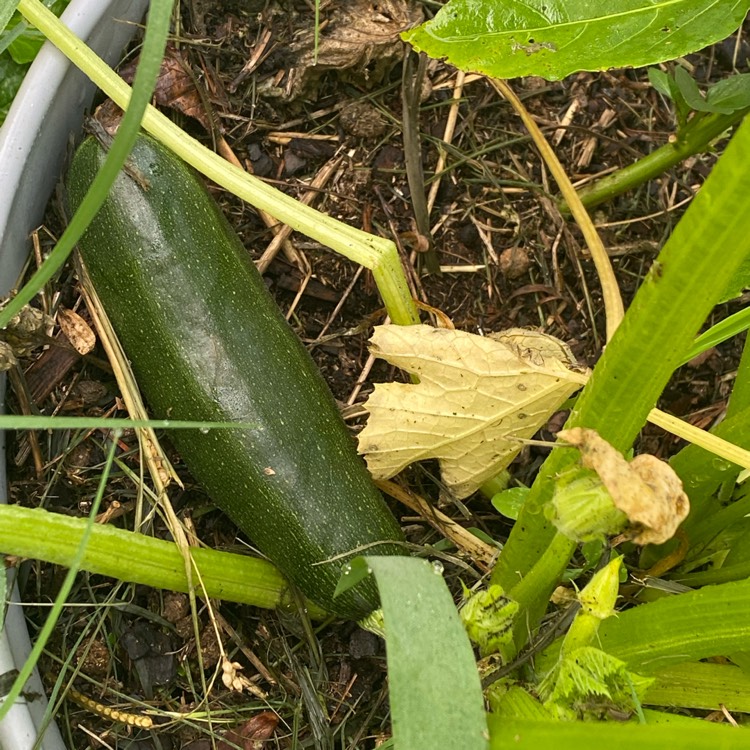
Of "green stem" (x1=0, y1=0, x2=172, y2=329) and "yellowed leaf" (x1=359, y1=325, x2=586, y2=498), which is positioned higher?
"green stem" (x1=0, y1=0, x2=172, y2=329)

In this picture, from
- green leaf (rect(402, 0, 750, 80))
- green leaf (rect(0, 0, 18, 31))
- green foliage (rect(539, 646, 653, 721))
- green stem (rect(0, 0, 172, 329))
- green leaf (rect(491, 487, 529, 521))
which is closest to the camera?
green stem (rect(0, 0, 172, 329))

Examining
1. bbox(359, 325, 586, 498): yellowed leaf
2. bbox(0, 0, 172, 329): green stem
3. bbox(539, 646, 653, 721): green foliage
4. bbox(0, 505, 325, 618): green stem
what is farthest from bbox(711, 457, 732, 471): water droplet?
bbox(0, 0, 172, 329): green stem

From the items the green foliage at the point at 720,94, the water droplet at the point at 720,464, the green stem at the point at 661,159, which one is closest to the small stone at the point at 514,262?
the green stem at the point at 661,159

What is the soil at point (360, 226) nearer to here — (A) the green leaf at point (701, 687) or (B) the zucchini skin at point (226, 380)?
(B) the zucchini skin at point (226, 380)

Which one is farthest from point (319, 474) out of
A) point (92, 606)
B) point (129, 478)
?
point (92, 606)

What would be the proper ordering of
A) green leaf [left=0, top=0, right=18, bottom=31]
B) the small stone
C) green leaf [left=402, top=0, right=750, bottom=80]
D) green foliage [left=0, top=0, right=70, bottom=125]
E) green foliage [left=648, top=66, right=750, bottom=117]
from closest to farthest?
1. green leaf [left=0, top=0, right=18, bottom=31]
2. green leaf [left=402, top=0, right=750, bottom=80]
3. green foliage [left=648, top=66, right=750, bottom=117]
4. green foliage [left=0, top=0, right=70, bottom=125]
5. the small stone

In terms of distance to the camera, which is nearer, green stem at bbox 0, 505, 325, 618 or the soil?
green stem at bbox 0, 505, 325, 618

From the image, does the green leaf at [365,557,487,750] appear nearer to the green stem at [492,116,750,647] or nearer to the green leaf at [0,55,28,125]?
the green stem at [492,116,750,647]

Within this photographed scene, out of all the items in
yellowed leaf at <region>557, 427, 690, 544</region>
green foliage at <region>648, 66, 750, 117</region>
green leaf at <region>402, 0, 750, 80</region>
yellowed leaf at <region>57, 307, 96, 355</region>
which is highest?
green leaf at <region>402, 0, 750, 80</region>
